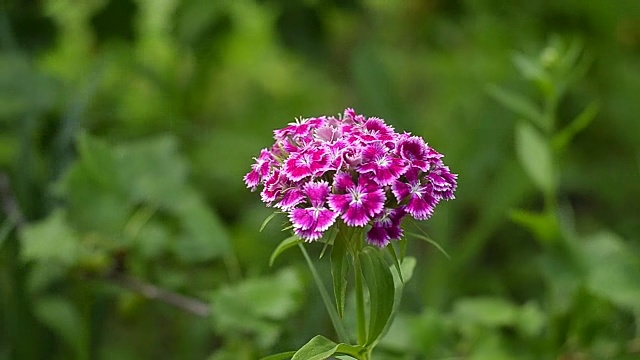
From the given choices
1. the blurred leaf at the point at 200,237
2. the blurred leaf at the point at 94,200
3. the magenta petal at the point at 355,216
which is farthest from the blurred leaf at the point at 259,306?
the magenta petal at the point at 355,216

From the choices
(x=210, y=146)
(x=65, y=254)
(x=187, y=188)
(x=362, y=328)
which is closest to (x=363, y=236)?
A: (x=362, y=328)

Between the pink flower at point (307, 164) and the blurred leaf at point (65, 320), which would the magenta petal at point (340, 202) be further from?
the blurred leaf at point (65, 320)

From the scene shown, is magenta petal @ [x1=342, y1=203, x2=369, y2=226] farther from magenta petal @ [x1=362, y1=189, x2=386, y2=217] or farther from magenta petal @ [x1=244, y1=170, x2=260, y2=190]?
magenta petal @ [x1=244, y1=170, x2=260, y2=190]

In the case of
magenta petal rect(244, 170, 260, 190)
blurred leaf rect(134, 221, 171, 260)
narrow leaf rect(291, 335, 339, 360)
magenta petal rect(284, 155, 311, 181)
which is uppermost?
blurred leaf rect(134, 221, 171, 260)

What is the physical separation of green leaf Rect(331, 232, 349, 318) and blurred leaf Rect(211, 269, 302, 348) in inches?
15.2

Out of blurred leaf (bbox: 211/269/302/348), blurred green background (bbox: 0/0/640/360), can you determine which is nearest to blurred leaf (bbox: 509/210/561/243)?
blurred green background (bbox: 0/0/640/360)

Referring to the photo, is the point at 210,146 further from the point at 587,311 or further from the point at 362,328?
the point at 362,328

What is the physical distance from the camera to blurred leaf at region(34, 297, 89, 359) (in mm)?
1216

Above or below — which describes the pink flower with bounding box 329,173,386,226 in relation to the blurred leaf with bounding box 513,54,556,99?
below

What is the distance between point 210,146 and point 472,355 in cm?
90

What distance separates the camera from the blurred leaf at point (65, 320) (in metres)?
1.22

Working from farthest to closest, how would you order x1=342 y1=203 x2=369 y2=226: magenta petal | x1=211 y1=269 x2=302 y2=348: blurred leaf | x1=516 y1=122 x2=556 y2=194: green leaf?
1. x1=516 y1=122 x2=556 y2=194: green leaf
2. x1=211 y1=269 x2=302 y2=348: blurred leaf
3. x1=342 y1=203 x2=369 y2=226: magenta petal

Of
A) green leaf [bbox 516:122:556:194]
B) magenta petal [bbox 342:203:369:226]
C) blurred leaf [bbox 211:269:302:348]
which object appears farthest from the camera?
green leaf [bbox 516:122:556:194]

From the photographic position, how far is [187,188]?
1.32 meters
